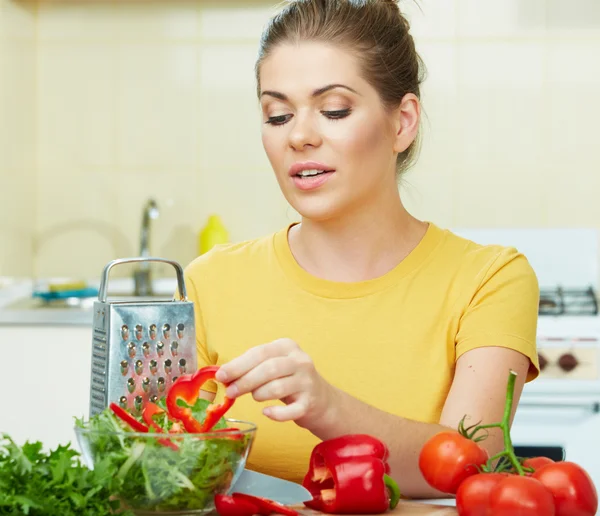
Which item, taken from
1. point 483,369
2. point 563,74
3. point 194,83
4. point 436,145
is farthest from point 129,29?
point 483,369

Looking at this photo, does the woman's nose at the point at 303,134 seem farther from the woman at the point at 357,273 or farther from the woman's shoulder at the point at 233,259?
the woman's shoulder at the point at 233,259

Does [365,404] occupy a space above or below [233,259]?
below

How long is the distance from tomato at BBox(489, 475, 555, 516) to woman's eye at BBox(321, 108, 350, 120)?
0.65 metres

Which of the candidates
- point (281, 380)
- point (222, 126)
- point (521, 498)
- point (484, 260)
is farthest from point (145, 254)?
point (521, 498)

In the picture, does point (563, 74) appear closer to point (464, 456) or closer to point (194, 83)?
point (194, 83)

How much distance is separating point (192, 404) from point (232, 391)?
0.04 m

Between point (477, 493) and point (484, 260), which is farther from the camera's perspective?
point (484, 260)

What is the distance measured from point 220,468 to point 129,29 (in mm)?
2666

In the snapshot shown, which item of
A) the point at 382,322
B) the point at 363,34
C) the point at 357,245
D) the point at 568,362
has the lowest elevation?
the point at 568,362

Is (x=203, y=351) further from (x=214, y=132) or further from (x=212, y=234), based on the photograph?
(x=214, y=132)

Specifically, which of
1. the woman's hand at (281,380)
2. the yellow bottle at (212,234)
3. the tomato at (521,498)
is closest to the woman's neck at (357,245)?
the woman's hand at (281,380)

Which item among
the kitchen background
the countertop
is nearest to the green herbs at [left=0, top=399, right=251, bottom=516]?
the countertop

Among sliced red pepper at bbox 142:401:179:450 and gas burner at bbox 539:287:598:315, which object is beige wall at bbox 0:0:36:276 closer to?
gas burner at bbox 539:287:598:315

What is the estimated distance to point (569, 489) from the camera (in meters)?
0.94
